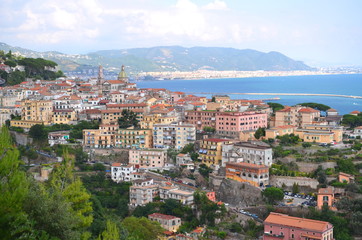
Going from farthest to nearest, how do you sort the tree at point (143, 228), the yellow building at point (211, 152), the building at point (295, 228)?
1. the yellow building at point (211, 152)
2. the building at point (295, 228)
3. the tree at point (143, 228)

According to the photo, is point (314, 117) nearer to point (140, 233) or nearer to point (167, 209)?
point (167, 209)

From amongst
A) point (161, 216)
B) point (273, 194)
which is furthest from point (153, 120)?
point (273, 194)

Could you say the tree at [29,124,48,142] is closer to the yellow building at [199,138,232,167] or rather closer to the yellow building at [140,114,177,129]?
the yellow building at [140,114,177,129]

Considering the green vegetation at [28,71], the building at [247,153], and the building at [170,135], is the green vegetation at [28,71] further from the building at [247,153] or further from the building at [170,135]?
the building at [247,153]

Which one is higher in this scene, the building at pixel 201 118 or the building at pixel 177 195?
the building at pixel 201 118

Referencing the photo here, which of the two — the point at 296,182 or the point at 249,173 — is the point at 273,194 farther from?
the point at 249,173

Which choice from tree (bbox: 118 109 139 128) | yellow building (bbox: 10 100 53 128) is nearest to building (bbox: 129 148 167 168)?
tree (bbox: 118 109 139 128)

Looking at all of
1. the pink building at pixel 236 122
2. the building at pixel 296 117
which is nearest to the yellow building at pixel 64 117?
the pink building at pixel 236 122
